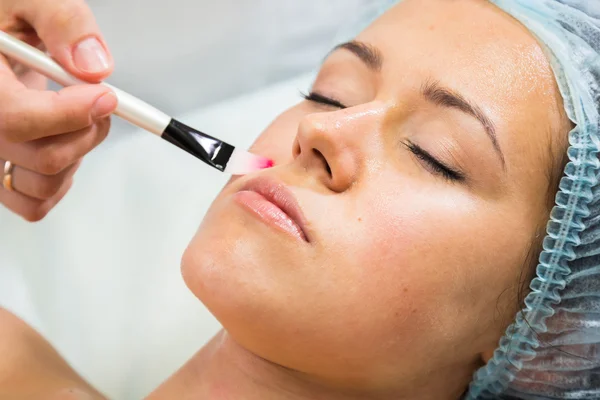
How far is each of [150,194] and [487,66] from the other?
1.05 m

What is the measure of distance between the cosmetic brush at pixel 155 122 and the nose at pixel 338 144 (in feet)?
0.34

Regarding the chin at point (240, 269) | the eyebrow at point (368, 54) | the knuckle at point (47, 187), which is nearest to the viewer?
the chin at point (240, 269)

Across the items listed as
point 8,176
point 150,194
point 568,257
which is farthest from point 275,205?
point 150,194

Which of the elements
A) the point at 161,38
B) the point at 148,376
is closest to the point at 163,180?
the point at 161,38

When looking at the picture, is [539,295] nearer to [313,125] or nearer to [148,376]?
[313,125]

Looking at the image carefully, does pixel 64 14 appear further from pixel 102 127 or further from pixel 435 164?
pixel 435 164

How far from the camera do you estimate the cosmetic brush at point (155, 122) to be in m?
0.90

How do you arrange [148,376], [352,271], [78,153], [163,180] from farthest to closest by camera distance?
[163,180] < [148,376] < [78,153] < [352,271]

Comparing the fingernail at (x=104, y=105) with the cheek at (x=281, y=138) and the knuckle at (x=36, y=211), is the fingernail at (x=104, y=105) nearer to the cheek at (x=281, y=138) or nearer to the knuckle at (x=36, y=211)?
the cheek at (x=281, y=138)

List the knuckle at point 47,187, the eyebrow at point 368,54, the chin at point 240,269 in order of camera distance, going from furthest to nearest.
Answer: the knuckle at point 47,187 → the eyebrow at point 368,54 → the chin at point 240,269

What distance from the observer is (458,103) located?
921 millimetres

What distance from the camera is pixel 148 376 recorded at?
1.46 m

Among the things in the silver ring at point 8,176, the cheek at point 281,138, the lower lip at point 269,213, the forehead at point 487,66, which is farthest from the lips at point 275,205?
the silver ring at point 8,176

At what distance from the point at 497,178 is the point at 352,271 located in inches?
10.2
